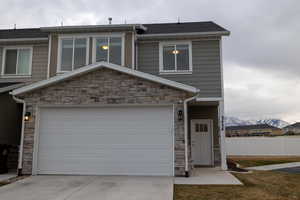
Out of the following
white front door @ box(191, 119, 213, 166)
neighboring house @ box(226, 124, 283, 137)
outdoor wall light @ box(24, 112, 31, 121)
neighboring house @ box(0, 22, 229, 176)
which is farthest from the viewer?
neighboring house @ box(226, 124, 283, 137)

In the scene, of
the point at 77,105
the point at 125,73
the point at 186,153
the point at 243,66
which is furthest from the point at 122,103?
the point at 243,66

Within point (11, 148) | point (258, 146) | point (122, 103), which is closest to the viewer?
point (122, 103)

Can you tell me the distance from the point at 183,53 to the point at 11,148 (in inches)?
335

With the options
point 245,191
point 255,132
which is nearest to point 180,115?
point 245,191

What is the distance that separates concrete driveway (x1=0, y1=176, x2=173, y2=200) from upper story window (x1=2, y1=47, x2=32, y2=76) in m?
5.89

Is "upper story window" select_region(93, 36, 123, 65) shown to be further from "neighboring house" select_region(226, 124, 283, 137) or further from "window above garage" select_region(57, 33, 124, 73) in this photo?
"neighboring house" select_region(226, 124, 283, 137)

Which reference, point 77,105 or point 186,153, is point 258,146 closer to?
point 186,153

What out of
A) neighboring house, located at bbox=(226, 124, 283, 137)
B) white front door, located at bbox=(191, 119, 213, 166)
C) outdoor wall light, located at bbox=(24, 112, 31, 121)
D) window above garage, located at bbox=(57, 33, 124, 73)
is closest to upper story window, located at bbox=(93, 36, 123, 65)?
window above garage, located at bbox=(57, 33, 124, 73)

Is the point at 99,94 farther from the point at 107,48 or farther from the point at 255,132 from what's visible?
the point at 255,132

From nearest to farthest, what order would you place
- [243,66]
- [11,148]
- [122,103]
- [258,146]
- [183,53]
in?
[122,103]
[11,148]
[183,53]
[243,66]
[258,146]

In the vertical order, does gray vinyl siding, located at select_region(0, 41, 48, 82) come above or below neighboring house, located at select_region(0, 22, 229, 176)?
above

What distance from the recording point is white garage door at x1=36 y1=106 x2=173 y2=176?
30.1 feet

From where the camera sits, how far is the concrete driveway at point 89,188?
6.28 m

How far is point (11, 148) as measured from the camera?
1097 centimetres
